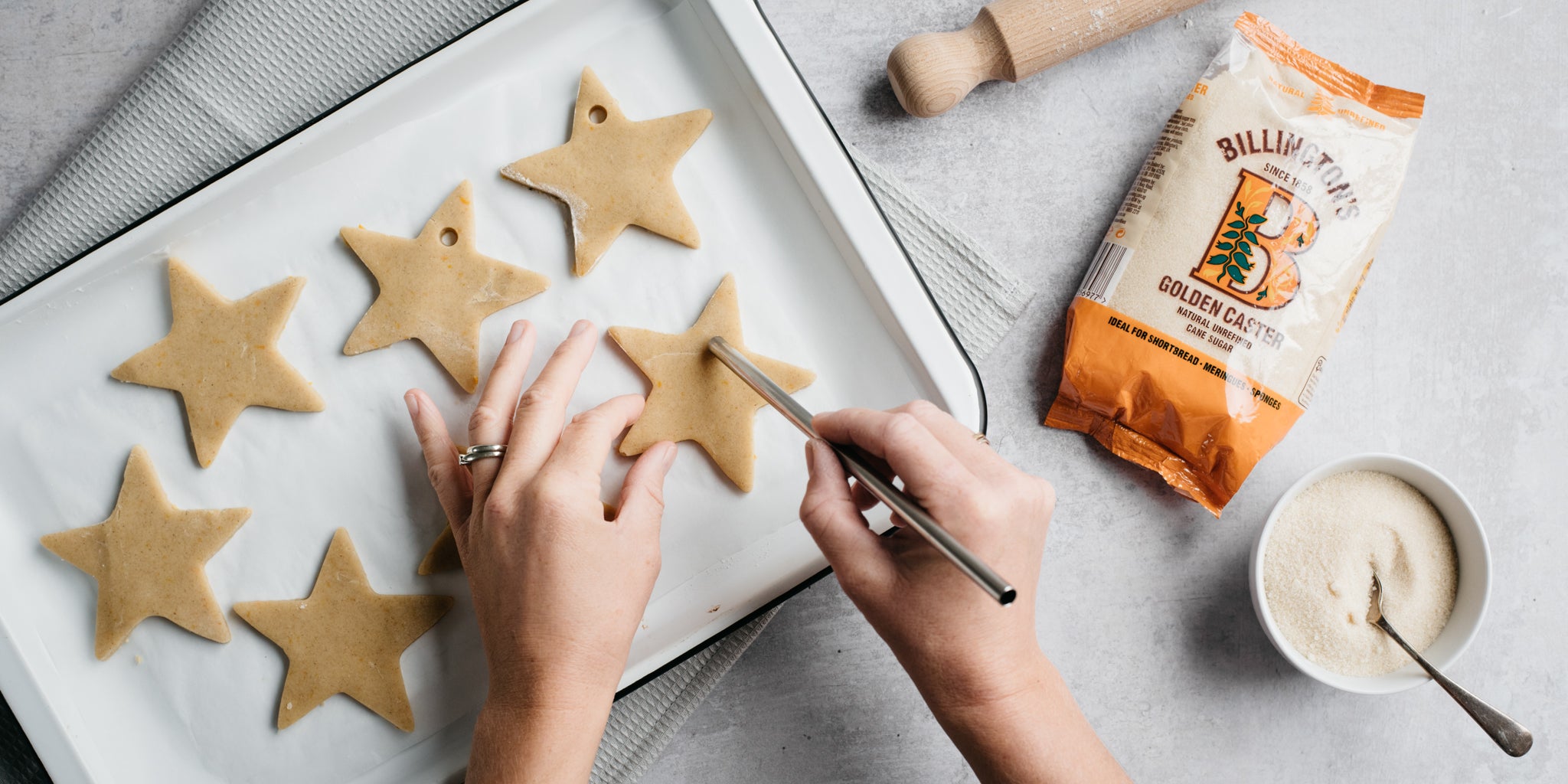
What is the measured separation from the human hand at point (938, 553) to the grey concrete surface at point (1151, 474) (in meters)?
0.24

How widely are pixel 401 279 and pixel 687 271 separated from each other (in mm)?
222

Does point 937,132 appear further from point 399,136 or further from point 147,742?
point 147,742

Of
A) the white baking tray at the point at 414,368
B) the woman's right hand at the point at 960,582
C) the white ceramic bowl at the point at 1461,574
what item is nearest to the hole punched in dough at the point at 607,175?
the white baking tray at the point at 414,368

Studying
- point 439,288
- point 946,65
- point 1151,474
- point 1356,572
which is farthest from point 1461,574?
point 439,288

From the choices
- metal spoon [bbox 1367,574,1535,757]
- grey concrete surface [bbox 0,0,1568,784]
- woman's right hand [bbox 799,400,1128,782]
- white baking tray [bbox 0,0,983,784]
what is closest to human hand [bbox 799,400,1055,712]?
woman's right hand [bbox 799,400,1128,782]

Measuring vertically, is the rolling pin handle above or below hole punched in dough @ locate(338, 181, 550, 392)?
above

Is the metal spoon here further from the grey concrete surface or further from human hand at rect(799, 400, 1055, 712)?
human hand at rect(799, 400, 1055, 712)

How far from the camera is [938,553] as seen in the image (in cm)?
52

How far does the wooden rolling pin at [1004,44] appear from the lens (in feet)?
2.39

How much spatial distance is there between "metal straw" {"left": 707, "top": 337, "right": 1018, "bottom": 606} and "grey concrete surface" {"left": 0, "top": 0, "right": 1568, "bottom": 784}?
0.81ft

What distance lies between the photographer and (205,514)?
670mm

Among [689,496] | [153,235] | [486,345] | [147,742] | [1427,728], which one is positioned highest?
[153,235]

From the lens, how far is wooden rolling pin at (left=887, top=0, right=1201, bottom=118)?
73 centimetres

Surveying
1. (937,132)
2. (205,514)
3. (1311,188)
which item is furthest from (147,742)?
(1311,188)
